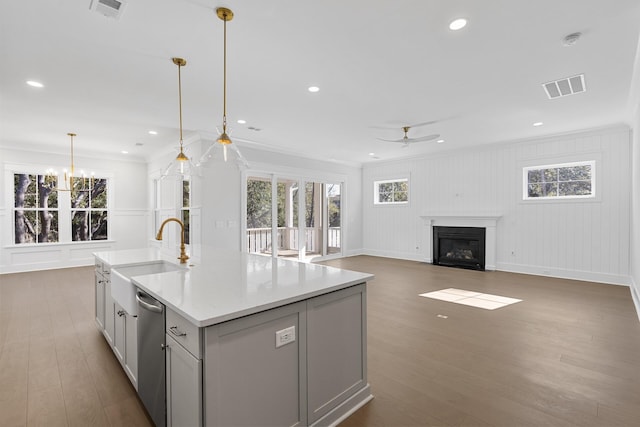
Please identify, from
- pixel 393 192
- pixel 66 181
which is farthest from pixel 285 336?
pixel 66 181

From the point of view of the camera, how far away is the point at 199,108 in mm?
4457

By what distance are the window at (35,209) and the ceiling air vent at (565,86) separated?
9.44 meters

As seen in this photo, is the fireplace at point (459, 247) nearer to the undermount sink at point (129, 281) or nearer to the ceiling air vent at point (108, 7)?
the undermount sink at point (129, 281)

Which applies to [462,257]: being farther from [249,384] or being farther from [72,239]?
[72,239]

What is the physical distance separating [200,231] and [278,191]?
6.91 feet

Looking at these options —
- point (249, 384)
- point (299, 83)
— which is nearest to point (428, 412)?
point (249, 384)

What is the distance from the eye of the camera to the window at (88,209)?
7383mm

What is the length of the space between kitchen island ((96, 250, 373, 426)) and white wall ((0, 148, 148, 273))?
22.9 ft

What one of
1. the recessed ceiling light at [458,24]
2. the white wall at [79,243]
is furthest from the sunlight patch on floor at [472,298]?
the white wall at [79,243]

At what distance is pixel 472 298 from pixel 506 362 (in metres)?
2.06

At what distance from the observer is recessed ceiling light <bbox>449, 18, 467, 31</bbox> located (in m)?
2.42

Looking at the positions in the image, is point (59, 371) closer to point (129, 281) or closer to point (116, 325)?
point (116, 325)

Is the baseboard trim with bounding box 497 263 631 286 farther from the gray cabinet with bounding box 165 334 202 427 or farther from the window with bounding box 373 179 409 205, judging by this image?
the gray cabinet with bounding box 165 334 202 427

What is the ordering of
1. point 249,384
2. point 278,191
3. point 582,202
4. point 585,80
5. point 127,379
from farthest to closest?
point 278,191 → point 582,202 → point 585,80 → point 127,379 → point 249,384
